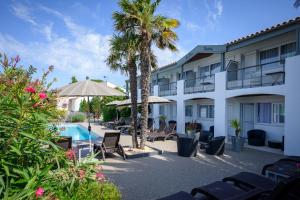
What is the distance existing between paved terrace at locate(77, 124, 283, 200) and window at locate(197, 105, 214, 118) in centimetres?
851

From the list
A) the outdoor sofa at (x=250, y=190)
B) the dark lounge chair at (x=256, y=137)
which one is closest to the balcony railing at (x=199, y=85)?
the dark lounge chair at (x=256, y=137)

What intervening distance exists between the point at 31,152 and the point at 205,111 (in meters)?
19.8

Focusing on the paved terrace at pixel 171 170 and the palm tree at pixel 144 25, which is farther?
the palm tree at pixel 144 25

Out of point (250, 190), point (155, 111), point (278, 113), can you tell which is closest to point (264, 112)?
point (278, 113)

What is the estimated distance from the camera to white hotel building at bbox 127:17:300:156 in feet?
38.2

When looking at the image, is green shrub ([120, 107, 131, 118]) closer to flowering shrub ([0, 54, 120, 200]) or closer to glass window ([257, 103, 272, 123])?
glass window ([257, 103, 272, 123])

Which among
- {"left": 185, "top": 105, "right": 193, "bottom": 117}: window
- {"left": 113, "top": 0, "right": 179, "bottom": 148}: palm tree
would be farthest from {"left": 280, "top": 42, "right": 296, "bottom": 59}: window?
{"left": 185, "top": 105, "right": 193, "bottom": 117}: window

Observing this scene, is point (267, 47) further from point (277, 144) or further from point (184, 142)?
point (184, 142)

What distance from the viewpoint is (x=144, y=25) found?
12.0 metres

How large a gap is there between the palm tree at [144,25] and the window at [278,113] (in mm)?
8167

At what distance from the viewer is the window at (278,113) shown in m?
14.8

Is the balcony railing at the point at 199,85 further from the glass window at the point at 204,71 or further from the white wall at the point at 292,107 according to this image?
the white wall at the point at 292,107

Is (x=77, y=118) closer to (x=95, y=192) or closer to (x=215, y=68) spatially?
(x=215, y=68)

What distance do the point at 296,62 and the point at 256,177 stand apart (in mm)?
7764
